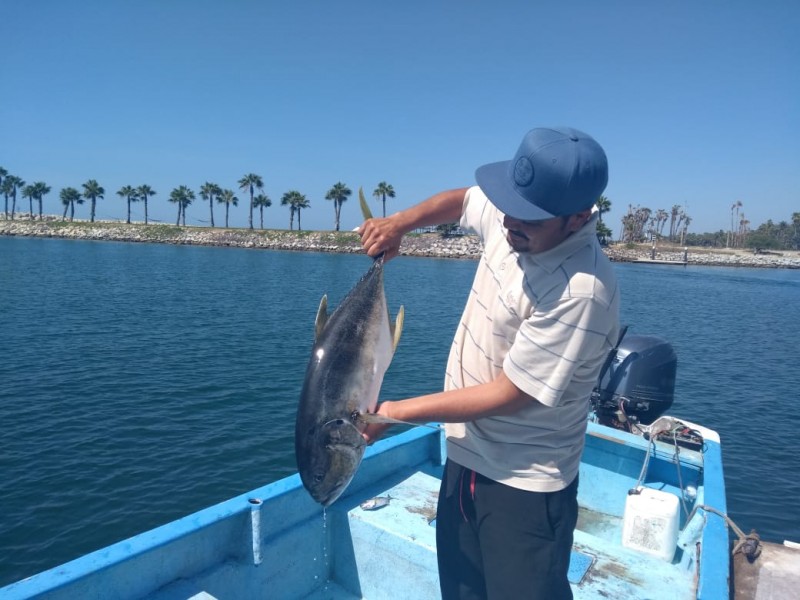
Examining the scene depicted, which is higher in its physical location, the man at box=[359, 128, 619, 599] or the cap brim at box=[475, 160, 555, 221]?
the cap brim at box=[475, 160, 555, 221]

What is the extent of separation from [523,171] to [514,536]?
154 centimetres

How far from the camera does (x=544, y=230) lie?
2.11 metres

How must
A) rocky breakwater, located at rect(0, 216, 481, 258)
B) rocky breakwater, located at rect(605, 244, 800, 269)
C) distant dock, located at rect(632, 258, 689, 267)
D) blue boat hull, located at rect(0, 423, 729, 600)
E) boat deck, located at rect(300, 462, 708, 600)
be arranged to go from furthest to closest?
rocky breakwater, located at rect(605, 244, 800, 269), distant dock, located at rect(632, 258, 689, 267), rocky breakwater, located at rect(0, 216, 481, 258), boat deck, located at rect(300, 462, 708, 600), blue boat hull, located at rect(0, 423, 729, 600)

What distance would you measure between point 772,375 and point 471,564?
22.4 meters

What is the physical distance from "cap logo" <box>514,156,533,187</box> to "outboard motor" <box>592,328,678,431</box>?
4914 millimetres

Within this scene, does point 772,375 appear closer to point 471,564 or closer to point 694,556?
point 694,556

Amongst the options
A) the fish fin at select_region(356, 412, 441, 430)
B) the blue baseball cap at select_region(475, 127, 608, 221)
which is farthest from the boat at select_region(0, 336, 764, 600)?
the blue baseball cap at select_region(475, 127, 608, 221)

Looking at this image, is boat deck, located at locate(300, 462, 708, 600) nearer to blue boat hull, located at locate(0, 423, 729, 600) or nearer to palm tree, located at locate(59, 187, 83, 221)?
blue boat hull, located at locate(0, 423, 729, 600)

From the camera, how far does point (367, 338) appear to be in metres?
2.68

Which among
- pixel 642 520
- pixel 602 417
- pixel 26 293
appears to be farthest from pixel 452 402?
pixel 26 293

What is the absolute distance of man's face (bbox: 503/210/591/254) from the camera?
2102 millimetres

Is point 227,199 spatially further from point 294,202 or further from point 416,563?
point 416,563

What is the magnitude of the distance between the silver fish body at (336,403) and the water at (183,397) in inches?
284

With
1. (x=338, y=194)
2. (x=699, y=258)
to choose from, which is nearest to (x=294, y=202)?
(x=338, y=194)
